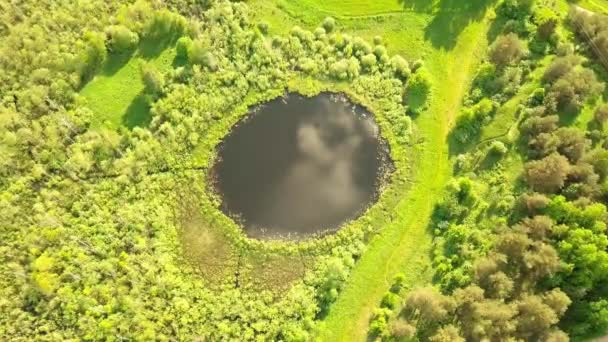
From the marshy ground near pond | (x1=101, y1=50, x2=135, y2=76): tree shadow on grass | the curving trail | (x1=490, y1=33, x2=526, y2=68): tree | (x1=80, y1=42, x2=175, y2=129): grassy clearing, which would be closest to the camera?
the marshy ground near pond

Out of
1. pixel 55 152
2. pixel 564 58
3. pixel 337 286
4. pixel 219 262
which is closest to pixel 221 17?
pixel 55 152

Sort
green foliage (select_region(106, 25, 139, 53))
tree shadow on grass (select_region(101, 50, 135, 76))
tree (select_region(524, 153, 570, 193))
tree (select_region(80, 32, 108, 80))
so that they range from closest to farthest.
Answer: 1. tree (select_region(524, 153, 570, 193))
2. tree (select_region(80, 32, 108, 80))
3. green foliage (select_region(106, 25, 139, 53))
4. tree shadow on grass (select_region(101, 50, 135, 76))

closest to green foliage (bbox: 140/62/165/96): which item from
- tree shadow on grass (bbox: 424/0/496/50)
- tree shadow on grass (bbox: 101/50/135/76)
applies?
tree shadow on grass (bbox: 101/50/135/76)

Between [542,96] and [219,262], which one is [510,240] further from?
[219,262]

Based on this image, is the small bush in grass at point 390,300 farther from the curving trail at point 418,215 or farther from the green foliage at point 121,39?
the green foliage at point 121,39

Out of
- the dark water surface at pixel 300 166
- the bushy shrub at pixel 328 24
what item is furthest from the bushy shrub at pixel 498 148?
the bushy shrub at pixel 328 24

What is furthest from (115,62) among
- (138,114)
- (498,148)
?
(498,148)

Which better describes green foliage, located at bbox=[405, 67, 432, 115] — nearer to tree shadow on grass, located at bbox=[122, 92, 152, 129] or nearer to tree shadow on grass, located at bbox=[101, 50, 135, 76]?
tree shadow on grass, located at bbox=[122, 92, 152, 129]
